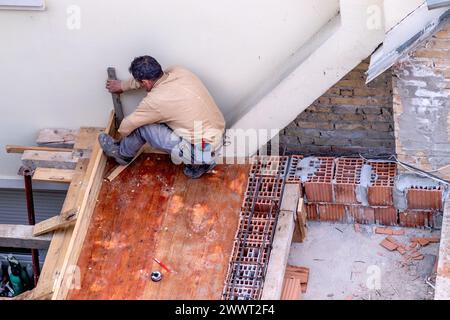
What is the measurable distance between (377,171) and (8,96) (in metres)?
3.67

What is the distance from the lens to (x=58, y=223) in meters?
8.92

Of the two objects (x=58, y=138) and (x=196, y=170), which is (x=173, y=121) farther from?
(x=58, y=138)

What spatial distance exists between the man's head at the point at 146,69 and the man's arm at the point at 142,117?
0.18 metres

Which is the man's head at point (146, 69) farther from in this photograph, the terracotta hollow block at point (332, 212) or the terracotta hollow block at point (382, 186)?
the terracotta hollow block at point (382, 186)

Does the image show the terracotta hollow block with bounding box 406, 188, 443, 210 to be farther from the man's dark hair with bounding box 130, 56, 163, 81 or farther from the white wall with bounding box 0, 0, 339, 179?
the man's dark hair with bounding box 130, 56, 163, 81

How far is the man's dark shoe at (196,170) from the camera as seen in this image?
9.23 meters

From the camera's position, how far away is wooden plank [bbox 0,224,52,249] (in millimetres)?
9117

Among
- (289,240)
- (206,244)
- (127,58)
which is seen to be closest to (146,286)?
(206,244)

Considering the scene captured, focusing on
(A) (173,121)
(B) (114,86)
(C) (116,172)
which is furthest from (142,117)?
(C) (116,172)

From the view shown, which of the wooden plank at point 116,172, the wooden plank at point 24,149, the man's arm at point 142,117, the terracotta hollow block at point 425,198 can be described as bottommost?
the terracotta hollow block at point 425,198

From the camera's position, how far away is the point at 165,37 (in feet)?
29.6

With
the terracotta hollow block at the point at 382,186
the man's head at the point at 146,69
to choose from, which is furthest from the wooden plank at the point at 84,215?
the terracotta hollow block at the point at 382,186

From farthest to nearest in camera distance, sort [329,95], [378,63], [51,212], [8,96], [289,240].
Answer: [51,212], [8,96], [329,95], [289,240], [378,63]
